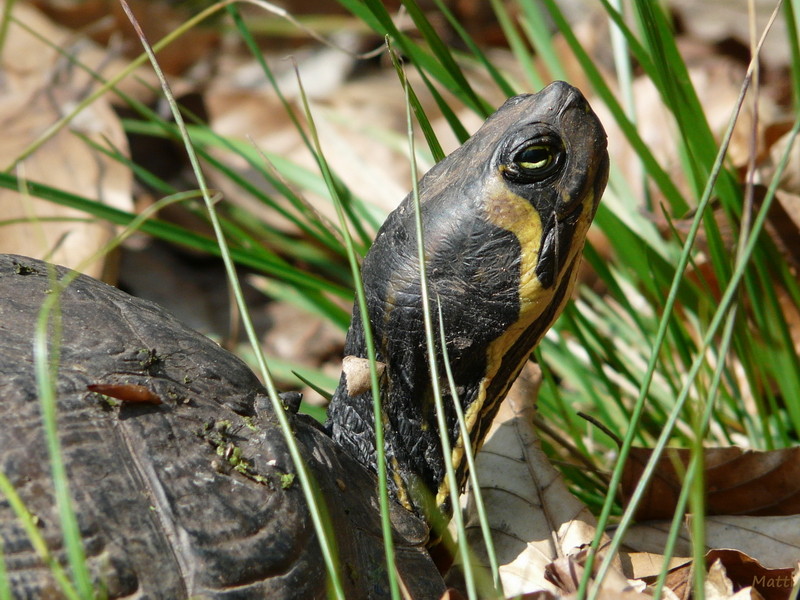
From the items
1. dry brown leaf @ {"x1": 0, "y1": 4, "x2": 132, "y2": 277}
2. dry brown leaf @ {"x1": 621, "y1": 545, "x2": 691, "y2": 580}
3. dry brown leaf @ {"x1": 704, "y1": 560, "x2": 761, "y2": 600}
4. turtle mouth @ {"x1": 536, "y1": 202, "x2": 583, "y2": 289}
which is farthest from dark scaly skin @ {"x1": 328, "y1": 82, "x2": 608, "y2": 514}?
dry brown leaf @ {"x1": 0, "y1": 4, "x2": 132, "y2": 277}

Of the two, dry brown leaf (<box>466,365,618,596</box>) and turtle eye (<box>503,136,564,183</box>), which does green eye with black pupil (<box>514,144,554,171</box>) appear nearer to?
turtle eye (<box>503,136,564,183</box>)

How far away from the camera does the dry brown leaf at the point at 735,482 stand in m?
2.05

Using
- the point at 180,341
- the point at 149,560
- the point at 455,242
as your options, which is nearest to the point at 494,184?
the point at 455,242

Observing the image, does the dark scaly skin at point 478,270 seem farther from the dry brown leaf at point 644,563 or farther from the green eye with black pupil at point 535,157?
the dry brown leaf at point 644,563

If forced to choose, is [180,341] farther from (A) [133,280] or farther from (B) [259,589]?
(A) [133,280]

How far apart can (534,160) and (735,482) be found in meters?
0.92

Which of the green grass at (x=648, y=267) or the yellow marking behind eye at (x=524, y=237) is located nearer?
the yellow marking behind eye at (x=524, y=237)

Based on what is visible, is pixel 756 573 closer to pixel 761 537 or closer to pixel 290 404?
pixel 761 537

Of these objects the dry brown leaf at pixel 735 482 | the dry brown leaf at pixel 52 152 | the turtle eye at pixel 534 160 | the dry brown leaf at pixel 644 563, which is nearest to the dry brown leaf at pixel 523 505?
the dry brown leaf at pixel 644 563

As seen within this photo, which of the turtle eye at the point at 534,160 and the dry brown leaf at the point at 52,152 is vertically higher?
the dry brown leaf at the point at 52,152

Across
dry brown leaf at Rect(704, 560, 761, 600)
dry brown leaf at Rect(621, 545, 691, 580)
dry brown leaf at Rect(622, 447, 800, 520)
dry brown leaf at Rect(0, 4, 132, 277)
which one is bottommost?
dry brown leaf at Rect(704, 560, 761, 600)

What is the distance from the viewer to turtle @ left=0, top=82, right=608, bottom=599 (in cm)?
146

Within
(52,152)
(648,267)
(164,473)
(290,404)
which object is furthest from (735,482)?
(52,152)

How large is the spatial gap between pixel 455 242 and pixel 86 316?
0.75 m
